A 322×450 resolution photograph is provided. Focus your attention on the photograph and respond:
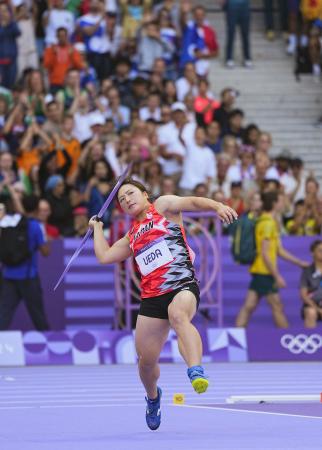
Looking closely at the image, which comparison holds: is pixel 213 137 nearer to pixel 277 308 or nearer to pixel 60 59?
pixel 60 59

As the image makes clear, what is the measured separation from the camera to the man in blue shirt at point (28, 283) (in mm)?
18172

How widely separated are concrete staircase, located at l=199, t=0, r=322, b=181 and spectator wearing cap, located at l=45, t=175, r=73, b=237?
17.5 ft

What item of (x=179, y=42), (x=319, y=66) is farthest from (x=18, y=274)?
(x=319, y=66)

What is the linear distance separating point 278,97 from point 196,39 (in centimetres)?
206

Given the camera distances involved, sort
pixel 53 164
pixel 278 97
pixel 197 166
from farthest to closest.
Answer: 1. pixel 278 97
2. pixel 197 166
3. pixel 53 164

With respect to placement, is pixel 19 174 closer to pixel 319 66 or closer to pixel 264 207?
pixel 264 207

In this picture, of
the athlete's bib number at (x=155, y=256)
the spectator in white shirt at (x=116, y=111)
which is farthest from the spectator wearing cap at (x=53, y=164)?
the athlete's bib number at (x=155, y=256)

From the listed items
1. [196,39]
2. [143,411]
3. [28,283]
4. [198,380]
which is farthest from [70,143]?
[198,380]

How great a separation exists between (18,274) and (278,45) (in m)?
10.0

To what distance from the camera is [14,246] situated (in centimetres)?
1806

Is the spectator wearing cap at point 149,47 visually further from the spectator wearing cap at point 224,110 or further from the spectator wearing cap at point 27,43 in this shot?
the spectator wearing cap at point 27,43

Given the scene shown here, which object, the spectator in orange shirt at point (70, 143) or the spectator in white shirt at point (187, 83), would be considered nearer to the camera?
the spectator in orange shirt at point (70, 143)

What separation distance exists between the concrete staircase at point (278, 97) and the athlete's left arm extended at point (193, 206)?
1371cm

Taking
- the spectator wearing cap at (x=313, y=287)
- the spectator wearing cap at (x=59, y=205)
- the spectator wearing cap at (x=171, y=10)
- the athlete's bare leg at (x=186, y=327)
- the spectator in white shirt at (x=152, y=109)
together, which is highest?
the athlete's bare leg at (x=186, y=327)
